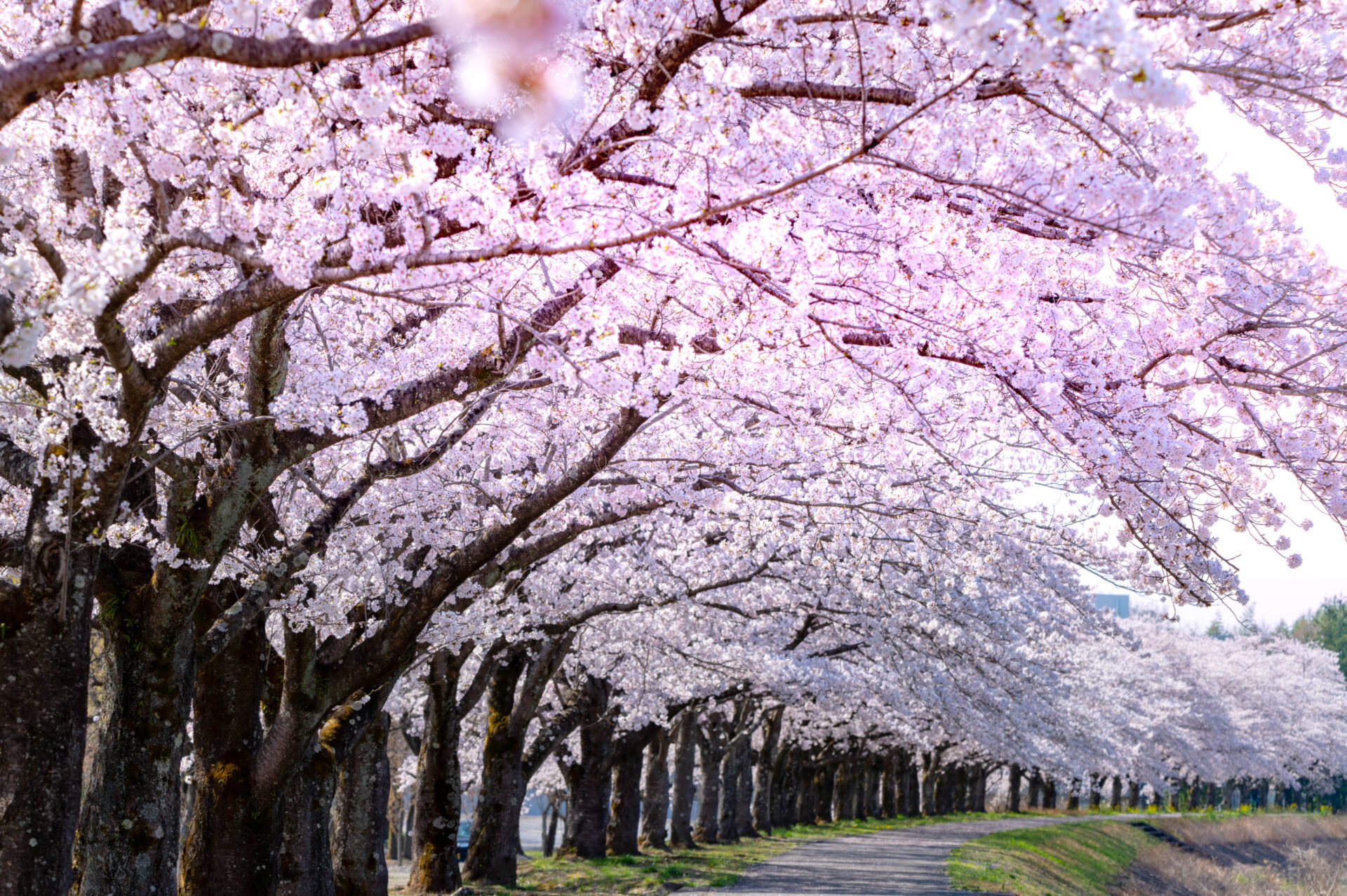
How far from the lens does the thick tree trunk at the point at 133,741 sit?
7473 millimetres

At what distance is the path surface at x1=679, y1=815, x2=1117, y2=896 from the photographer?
1727 centimetres

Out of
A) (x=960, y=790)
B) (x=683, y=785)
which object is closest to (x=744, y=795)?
(x=683, y=785)

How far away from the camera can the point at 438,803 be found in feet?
51.2

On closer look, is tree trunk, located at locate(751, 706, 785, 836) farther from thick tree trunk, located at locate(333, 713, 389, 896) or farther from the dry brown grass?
thick tree trunk, located at locate(333, 713, 389, 896)

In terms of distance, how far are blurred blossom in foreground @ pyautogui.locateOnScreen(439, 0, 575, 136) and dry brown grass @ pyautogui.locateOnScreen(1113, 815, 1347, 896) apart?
29.6m

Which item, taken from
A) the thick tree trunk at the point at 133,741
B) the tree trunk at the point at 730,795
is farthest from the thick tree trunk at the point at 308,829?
the tree trunk at the point at 730,795

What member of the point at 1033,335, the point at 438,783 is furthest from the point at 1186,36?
the point at 438,783

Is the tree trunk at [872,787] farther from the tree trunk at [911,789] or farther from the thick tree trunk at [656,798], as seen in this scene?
the thick tree trunk at [656,798]

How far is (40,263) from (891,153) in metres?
4.76

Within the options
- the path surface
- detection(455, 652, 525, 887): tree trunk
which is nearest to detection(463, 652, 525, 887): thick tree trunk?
detection(455, 652, 525, 887): tree trunk

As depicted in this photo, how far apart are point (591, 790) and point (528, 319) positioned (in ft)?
59.6

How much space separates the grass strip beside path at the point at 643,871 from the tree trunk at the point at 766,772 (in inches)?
134

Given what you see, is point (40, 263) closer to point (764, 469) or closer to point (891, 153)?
point (891, 153)

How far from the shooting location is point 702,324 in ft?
22.0
